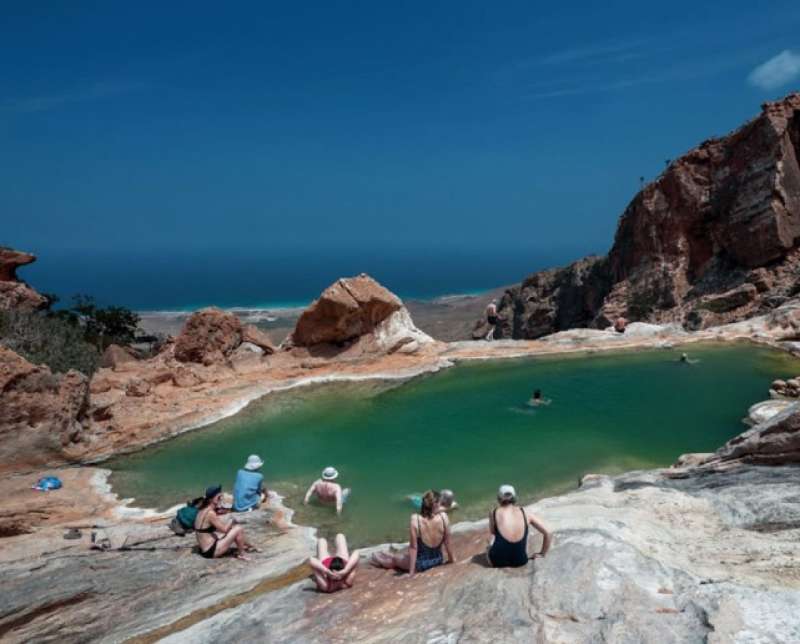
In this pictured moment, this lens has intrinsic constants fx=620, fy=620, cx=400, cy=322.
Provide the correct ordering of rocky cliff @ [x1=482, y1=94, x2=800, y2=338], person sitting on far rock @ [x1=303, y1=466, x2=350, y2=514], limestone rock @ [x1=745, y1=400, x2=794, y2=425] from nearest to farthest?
person sitting on far rock @ [x1=303, y1=466, x2=350, y2=514] < limestone rock @ [x1=745, y1=400, x2=794, y2=425] < rocky cliff @ [x1=482, y1=94, x2=800, y2=338]

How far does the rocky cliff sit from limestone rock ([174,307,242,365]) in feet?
80.4

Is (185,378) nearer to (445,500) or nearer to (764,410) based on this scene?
(445,500)

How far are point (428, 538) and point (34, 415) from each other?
446 inches

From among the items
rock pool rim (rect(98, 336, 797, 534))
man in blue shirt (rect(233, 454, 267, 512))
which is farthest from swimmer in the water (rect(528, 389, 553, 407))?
man in blue shirt (rect(233, 454, 267, 512))

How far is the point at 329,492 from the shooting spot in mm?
11664

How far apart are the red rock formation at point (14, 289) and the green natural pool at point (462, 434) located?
12.6 m

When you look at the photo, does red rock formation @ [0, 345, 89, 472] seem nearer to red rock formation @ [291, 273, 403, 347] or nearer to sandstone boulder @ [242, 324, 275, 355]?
sandstone boulder @ [242, 324, 275, 355]

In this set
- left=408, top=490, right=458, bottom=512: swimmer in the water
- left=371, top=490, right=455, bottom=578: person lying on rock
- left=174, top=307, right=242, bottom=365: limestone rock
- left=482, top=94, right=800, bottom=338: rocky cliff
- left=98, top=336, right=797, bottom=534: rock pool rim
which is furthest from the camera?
left=482, top=94, right=800, bottom=338: rocky cliff

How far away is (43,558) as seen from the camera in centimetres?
908

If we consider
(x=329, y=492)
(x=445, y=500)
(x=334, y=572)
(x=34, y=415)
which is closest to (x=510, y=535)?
(x=334, y=572)

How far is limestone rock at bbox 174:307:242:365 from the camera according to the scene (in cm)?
2243

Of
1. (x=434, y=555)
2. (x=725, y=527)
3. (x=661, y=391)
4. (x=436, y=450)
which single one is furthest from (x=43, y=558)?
(x=661, y=391)

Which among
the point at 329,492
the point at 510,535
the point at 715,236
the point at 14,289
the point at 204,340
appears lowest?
the point at 329,492

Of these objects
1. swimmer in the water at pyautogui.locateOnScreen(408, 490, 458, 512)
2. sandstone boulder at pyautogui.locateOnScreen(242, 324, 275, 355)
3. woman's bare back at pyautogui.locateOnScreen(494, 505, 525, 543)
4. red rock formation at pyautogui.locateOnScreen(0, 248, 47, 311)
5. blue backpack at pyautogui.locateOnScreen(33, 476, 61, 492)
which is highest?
red rock formation at pyautogui.locateOnScreen(0, 248, 47, 311)
